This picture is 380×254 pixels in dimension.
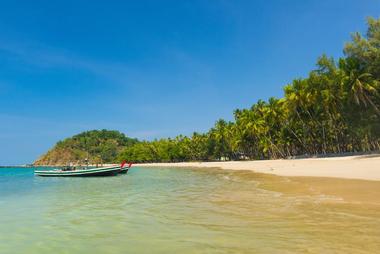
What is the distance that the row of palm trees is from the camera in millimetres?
44750

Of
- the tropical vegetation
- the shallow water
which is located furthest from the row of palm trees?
the shallow water

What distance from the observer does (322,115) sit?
61.7 m

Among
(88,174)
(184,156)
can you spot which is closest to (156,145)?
(184,156)

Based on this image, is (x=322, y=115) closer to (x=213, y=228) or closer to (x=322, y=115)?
(x=322, y=115)

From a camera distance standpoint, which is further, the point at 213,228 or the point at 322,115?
the point at 322,115

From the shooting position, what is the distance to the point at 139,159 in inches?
6083

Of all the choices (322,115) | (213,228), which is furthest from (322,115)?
(213,228)

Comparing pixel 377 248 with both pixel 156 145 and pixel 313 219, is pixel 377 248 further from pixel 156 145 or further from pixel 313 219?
pixel 156 145

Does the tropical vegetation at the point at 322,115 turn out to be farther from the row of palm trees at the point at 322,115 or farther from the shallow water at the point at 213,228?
the shallow water at the point at 213,228

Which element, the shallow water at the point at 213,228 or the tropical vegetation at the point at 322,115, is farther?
A: the tropical vegetation at the point at 322,115

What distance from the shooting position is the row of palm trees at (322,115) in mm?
44750

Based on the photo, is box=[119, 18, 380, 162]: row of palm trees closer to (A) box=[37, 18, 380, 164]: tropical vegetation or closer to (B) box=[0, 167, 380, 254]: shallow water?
(A) box=[37, 18, 380, 164]: tropical vegetation

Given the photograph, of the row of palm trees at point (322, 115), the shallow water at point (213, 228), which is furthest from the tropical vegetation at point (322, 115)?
the shallow water at point (213, 228)

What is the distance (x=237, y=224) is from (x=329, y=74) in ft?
161
